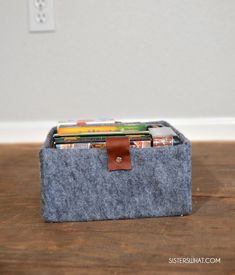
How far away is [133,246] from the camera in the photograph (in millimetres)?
531

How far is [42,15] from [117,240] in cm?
85

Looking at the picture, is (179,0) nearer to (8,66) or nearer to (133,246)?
(8,66)

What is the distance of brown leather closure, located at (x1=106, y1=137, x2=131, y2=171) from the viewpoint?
583 mm

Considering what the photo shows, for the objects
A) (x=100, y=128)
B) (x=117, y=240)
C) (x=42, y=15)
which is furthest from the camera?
(x=42, y=15)

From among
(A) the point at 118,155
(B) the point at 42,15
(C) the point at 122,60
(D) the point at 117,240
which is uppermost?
(B) the point at 42,15

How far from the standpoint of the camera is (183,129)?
1.23 meters

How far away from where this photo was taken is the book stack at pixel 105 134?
61 centimetres

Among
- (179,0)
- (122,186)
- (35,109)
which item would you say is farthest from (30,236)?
(179,0)

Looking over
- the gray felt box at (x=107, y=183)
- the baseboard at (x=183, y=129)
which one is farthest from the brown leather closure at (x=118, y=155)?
the baseboard at (x=183, y=129)

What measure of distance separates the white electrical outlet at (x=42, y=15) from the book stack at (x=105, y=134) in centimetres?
58

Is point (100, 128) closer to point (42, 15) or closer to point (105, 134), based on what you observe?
point (105, 134)

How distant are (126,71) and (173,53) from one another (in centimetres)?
15

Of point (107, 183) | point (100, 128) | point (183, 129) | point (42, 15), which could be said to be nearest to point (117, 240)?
point (107, 183)

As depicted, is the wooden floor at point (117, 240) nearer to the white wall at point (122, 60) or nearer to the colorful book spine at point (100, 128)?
the colorful book spine at point (100, 128)
